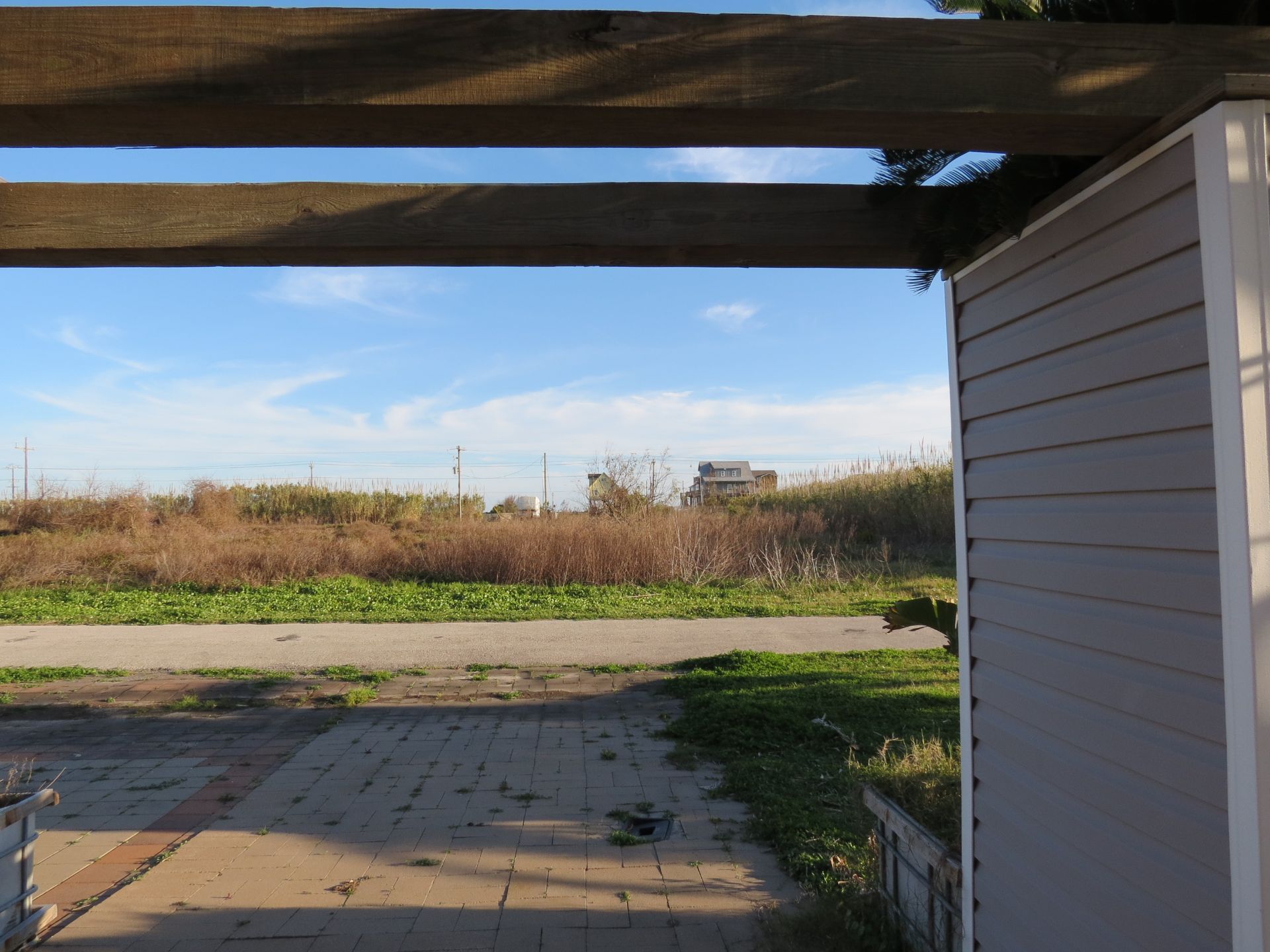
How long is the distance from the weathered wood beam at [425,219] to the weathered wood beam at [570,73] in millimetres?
841

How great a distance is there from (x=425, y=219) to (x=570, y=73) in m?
1.07

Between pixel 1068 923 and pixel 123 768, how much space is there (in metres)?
5.36

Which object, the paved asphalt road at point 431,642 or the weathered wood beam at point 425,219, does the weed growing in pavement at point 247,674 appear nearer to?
the paved asphalt road at point 431,642

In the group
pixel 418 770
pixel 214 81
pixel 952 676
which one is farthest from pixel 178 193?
pixel 952 676

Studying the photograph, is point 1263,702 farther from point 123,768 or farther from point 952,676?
point 952,676

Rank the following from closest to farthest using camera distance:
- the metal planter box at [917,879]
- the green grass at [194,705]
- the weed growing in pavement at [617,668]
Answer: the metal planter box at [917,879] → the green grass at [194,705] → the weed growing in pavement at [617,668]

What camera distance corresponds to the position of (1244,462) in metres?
1.52

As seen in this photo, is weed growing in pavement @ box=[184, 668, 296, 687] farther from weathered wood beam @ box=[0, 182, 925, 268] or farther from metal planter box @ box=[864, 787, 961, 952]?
metal planter box @ box=[864, 787, 961, 952]

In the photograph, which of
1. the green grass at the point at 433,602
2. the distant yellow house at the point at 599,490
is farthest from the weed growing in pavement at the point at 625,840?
the distant yellow house at the point at 599,490

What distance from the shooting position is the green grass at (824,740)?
12.9 ft

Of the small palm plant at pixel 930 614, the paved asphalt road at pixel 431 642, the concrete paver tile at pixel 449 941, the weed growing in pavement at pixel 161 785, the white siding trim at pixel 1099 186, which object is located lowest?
the concrete paver tile at pixel 449 941

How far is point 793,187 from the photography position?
105 inches

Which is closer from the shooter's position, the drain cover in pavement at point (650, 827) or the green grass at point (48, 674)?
the drain cover in pavement at point (650, 827)

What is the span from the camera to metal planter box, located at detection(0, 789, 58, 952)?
304 centimetres
